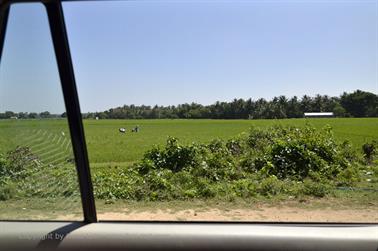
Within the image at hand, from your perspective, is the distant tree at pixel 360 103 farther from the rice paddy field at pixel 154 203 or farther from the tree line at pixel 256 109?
the rice paddy field at pixel 154 203

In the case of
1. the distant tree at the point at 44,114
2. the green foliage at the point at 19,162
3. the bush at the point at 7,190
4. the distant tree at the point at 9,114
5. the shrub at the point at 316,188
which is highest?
the distant tree at the point at 9,114

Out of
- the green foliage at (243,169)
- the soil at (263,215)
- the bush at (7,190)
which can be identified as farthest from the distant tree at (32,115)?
the green foliage at (243,169)

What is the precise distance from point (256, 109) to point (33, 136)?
1.25 meters

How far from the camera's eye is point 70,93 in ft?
6.16

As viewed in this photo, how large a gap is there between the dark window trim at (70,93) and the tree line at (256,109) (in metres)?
0.07

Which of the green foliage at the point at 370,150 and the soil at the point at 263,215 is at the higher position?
the green foliage at the point at 370,150

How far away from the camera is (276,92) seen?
7.29 ft

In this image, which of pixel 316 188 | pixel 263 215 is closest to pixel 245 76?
pixel 263 215

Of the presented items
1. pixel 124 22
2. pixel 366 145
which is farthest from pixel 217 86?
pixel 366 145

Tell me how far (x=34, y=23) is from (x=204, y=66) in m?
0.93

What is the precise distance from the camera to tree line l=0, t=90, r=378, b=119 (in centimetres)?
208

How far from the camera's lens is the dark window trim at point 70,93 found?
5.91 feet

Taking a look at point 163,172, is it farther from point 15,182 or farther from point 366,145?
point 15,182

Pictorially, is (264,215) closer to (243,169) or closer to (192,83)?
(192,83)
